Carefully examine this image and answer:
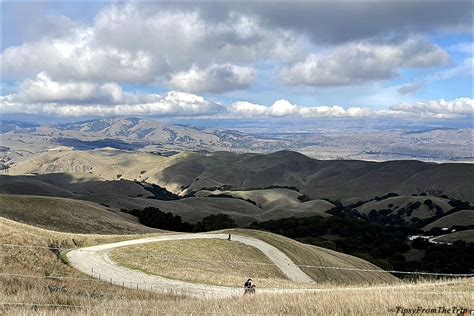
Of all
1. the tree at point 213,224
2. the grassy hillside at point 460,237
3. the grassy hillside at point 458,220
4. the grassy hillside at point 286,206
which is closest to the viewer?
the tree at point 213,224

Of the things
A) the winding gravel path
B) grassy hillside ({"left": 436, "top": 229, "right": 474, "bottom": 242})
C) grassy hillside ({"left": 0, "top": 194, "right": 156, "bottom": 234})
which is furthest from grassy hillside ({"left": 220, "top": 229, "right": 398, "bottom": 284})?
grassy hillside ({"left": 436, "top": 229, "right": 474, "bottom": 242})

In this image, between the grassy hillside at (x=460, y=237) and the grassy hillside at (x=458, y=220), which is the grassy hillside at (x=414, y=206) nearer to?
the grassy hillside at (x=458, y=220)

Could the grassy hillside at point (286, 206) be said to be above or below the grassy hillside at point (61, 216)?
below

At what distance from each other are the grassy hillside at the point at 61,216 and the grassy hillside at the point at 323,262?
56.9 ft

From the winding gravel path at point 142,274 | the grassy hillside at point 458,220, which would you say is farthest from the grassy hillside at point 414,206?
the winding gravel path at point 142,274

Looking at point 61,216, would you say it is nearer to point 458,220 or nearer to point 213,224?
point 213,224

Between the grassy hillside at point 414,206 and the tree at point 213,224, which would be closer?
the tree at point 213,224

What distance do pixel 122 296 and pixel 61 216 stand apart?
43982 millimetres

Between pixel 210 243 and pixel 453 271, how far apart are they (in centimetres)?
5103

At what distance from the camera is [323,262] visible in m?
49.2

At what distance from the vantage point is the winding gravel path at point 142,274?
24.8 meters

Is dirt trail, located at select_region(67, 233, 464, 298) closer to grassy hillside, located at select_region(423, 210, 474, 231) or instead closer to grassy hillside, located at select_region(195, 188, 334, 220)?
grassy hillside, located at select_region(195, 188, 334, 220)

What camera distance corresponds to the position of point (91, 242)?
41062 millimetres

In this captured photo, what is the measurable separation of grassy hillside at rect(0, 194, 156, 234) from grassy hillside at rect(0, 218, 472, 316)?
1461 centimetres
